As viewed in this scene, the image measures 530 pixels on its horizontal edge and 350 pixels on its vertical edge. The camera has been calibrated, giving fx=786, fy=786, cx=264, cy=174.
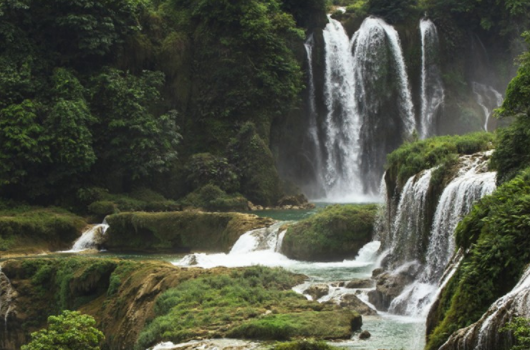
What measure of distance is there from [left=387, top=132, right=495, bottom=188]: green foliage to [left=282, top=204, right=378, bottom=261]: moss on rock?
314 cm

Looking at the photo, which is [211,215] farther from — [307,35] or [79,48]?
[307,35]

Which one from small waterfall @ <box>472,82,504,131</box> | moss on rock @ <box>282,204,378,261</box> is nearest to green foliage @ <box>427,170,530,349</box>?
moss on rock @ <box>282,204,378,261</box>

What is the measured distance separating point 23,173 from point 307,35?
1936cm

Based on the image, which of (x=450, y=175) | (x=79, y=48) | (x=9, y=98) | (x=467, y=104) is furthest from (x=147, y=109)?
(x=450, y=175)

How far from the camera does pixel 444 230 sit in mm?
18188

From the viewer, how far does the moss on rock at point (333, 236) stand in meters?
25.2

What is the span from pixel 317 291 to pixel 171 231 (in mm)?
13044

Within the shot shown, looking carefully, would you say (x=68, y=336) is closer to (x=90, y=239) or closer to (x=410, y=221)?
(x=410, y=221)

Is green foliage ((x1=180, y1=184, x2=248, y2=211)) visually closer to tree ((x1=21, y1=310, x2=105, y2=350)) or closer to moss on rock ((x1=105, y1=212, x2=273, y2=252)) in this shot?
moss on rock ((x1=105, y1=212, x2=273, y2=252))

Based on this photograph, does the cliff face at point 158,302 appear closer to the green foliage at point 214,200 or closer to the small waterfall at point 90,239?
the small waterfall at point 90,239

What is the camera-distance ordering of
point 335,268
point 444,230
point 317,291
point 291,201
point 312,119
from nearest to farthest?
1. point 444,230
2. point 317,291
3. point 335,268
4. point 291,201
5. point 312,119

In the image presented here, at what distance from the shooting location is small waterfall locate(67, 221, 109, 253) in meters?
31.7

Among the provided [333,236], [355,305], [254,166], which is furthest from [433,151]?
[254,166]

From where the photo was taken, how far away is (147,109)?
40000 mm
